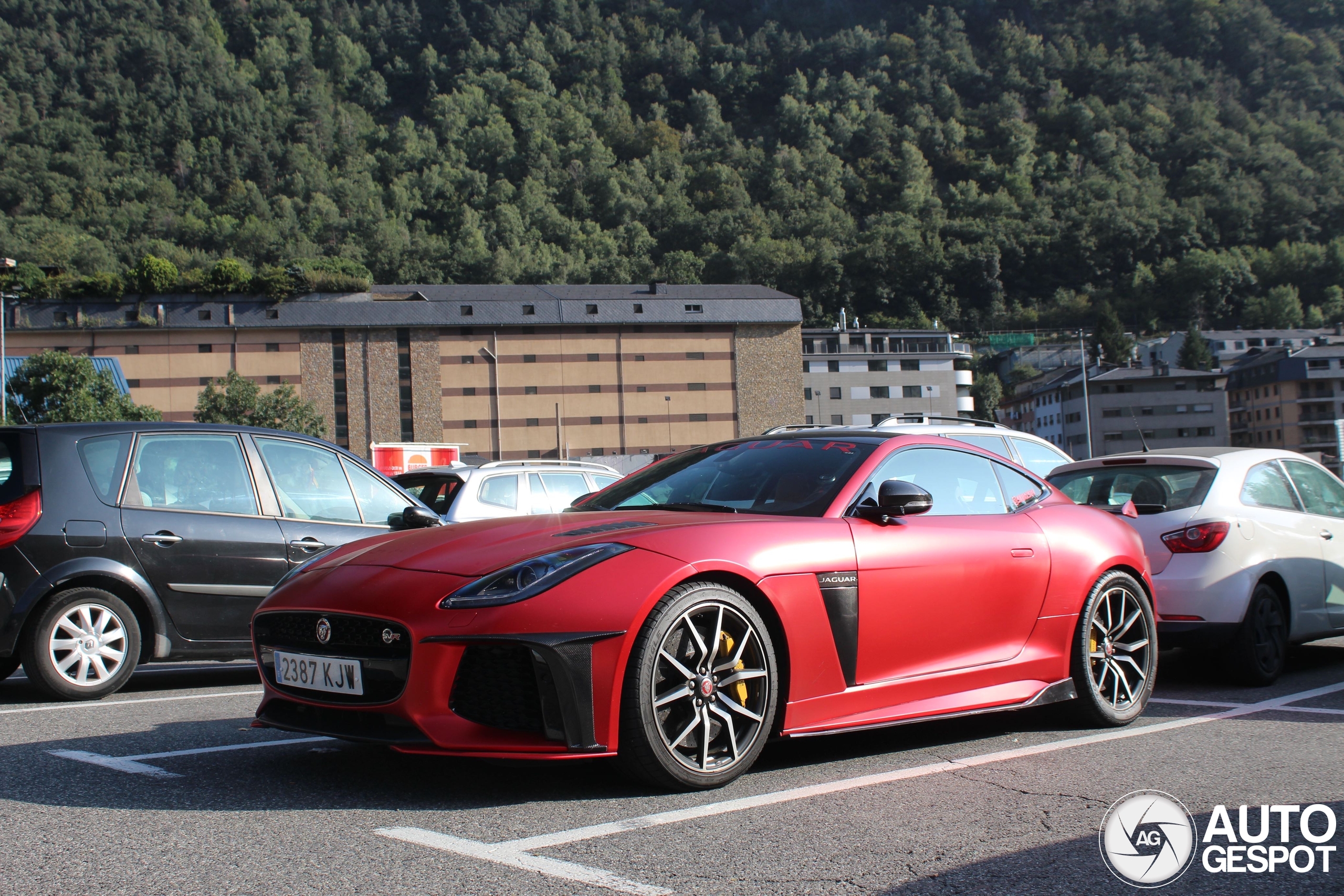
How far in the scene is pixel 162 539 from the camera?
6.59 m

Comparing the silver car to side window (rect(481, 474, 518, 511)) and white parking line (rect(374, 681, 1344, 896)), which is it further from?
white parking line (rect(374, 681, 1344, 896))

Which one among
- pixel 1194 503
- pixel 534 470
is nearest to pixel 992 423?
pixel 534 470

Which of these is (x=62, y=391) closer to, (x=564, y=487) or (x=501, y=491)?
(x=564, y=487)

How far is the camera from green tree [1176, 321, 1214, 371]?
133500 mm

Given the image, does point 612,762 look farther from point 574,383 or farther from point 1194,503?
point 574,383

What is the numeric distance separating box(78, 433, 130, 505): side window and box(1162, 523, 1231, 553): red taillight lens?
20.6 feet

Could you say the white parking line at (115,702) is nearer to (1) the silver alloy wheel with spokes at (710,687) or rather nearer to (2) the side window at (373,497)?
(2) the side window at (373,497)

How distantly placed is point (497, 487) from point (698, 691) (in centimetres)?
776

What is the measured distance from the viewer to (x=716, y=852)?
3.11m

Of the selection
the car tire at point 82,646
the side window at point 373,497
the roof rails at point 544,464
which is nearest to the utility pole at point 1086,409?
the roof rails at point 544,464

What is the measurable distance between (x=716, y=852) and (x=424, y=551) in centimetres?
Result: 154

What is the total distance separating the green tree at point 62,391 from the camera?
59562mm

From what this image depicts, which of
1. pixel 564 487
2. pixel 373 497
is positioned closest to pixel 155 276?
pixel 564 487

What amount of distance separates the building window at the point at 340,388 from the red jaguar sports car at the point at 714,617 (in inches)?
3419
